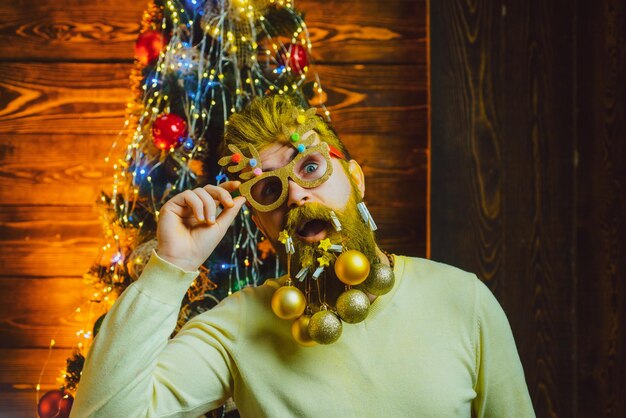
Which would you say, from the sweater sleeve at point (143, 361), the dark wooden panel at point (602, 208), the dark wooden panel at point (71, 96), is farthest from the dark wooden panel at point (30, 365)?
the dark wooden panel at point (602, 208)

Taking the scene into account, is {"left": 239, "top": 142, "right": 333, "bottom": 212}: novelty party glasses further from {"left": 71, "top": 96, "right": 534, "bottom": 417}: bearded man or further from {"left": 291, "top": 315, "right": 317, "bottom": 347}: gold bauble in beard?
{"left": 291, "top": 315, "right": 317, "bottom": 347}: gold bauble in beard

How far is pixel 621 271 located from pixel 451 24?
985 millimetres

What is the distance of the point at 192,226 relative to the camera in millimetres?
1213

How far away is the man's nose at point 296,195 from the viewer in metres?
1.26

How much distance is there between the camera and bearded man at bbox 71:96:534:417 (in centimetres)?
119

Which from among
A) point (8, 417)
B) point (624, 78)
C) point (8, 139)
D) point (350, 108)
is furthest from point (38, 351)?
point (624, 78)

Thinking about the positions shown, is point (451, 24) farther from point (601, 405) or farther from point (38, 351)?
point (38, 351)

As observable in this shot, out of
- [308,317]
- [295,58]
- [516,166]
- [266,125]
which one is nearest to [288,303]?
[308,317]

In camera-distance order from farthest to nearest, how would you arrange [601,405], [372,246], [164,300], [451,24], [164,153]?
[451,24]
[601,405]
[164,153]
[372,246]
[164,300]

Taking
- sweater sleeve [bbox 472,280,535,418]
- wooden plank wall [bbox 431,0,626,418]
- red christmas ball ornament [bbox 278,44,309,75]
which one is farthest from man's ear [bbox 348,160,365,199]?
wooden plank wall [bbox 431,0,626,418]

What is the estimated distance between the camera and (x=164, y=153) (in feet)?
5.78

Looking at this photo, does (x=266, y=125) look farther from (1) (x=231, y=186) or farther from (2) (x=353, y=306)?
(2) (x=353, y=306)

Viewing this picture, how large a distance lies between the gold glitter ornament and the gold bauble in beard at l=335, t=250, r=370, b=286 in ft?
0.13

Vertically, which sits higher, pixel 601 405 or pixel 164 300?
pixel 164 300
